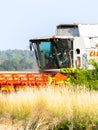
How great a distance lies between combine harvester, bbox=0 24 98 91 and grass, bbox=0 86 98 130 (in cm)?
625

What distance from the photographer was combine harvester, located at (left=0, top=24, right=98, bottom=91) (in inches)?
914

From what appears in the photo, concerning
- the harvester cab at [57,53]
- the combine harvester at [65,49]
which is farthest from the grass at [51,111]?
the harvester cab at [57,53]

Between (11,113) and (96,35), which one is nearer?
(11,113)

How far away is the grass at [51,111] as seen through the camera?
13.4 meters

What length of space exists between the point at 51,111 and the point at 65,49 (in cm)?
965

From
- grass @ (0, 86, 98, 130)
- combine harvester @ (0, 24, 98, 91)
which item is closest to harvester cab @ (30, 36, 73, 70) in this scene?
combine harvester @ (0, 24, 98, 91)

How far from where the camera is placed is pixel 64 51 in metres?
23.4

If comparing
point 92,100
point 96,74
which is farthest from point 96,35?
point 92,100

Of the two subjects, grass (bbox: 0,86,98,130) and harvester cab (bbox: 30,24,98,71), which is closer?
grass (bbox: 0,86,98,130)

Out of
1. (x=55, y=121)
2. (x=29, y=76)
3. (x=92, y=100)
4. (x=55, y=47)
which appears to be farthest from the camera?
(x=55, y=47)

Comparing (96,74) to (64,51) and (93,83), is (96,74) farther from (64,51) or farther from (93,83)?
(64,51)

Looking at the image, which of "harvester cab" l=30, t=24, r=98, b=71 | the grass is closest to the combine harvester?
"harvester cab" l=30, t=24, r=98, b=71

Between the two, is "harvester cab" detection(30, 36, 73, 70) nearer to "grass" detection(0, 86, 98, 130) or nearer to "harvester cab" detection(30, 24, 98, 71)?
"harvester cab" detection(30, 24, 98, 71)

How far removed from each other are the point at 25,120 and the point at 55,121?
35.7 inches
